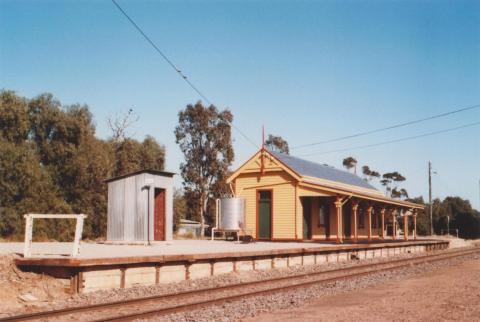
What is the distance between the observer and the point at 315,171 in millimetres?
29297

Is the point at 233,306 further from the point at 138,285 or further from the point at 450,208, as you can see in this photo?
the point at 450,208

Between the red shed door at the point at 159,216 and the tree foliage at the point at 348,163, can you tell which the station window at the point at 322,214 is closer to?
the red shed door at the point at 159,216

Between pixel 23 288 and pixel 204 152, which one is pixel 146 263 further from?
pixel 204 152

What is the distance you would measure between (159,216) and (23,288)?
9.48 metres

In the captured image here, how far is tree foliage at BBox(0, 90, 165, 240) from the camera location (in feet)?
108

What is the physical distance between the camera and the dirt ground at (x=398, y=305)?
25.4ft

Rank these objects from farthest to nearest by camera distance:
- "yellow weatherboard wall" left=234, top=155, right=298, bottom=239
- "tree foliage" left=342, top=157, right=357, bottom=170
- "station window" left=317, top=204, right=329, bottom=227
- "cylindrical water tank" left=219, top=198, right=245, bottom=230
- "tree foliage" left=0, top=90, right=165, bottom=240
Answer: "tree foliage" left=342, top=157, right=357, bottom=170
"tree foliage" left=0, top=90, right=165, bottom=240
"station window" left=317, top=204, right=329, bottom=227
"yellow weatherboard wall" left=234, top=155, right=298, bottom=239
"cylindrical water tank" left=219, top=198, right=245, bottom=230

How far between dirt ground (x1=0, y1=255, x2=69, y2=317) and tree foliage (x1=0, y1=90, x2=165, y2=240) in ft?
78.3

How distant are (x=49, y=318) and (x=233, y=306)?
3122 millimetres

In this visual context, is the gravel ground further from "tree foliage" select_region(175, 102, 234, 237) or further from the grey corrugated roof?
"tree foliage" select_region(175, 102, 234, 237)

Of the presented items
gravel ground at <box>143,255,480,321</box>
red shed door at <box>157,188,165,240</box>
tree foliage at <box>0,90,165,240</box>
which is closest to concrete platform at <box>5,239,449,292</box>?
red shed door at <box>157,188,165,240</box>

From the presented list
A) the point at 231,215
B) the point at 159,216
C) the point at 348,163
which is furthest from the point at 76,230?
the point at 348,163

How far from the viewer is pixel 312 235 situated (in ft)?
83.3

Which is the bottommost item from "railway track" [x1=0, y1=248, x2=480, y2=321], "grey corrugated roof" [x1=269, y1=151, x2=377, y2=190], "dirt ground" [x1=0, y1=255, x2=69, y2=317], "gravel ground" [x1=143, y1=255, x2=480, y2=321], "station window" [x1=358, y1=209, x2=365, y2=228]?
"gravel ground" [x1=143, y1=255, x2=480, y2=321]
